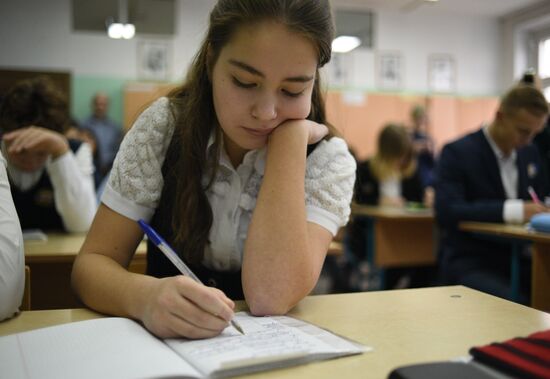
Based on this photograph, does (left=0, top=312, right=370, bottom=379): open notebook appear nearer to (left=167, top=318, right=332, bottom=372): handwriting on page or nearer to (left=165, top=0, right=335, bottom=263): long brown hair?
(left=167, top=318, right=332, bottom=372): handwriting on page

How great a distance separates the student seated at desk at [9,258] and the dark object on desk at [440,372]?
0.61 meters

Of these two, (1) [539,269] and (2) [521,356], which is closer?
(2) [521,356]

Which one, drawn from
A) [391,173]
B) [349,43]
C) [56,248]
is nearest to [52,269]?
[56,248]

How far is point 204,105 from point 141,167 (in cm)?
19

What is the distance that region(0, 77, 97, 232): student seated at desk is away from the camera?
6.45 ft

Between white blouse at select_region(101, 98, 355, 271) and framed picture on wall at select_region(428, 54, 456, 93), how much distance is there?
21.9ft

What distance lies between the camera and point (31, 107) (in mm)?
2025

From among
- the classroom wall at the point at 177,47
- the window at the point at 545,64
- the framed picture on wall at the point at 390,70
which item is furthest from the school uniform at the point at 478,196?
the framed picture on wall at the point at 390,70

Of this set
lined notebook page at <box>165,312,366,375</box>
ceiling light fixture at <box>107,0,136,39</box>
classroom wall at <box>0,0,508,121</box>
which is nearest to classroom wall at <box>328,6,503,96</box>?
classroom wall at <box>0,0,508,121</box>

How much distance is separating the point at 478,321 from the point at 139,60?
605 centimetres

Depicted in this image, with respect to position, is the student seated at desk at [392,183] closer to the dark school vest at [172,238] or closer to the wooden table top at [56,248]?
the wooden table top at [56,248]

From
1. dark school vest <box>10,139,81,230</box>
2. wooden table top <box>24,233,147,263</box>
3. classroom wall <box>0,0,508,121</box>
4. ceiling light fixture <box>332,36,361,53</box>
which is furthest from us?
ceiling light fixture <box>332,36,361,53</box>

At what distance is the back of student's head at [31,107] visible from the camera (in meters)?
2.01

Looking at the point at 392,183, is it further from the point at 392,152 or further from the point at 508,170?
the point at 508,170
